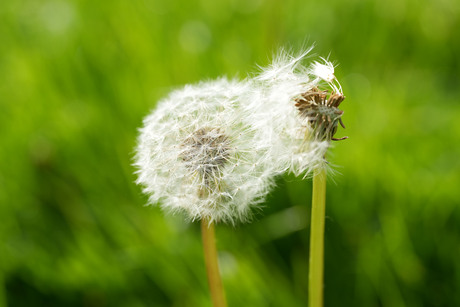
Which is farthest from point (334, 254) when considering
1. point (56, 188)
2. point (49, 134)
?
point (49, 134)

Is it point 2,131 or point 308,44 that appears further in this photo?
point 308,44

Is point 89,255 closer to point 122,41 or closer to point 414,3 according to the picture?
point 122,41

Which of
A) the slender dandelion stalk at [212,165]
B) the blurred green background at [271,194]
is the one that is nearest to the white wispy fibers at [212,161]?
the slender dandelion stalk at [212,165]

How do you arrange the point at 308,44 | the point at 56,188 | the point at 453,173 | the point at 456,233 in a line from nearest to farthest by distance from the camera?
the point at 456,233, the point at 453,173, the point at 56,188, the point at 308,44

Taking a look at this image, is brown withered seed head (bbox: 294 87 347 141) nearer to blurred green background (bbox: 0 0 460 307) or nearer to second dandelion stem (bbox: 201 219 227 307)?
second dandelion stem (bbox: 201 219 227 307)

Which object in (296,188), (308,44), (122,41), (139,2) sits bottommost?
(296,188)

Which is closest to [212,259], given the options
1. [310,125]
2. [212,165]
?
[212,165]

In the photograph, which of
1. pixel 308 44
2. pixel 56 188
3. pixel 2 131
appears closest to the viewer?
pixel 56 188

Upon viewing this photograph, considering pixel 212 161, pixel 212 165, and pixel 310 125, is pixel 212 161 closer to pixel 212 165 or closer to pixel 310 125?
pixel 212 165
